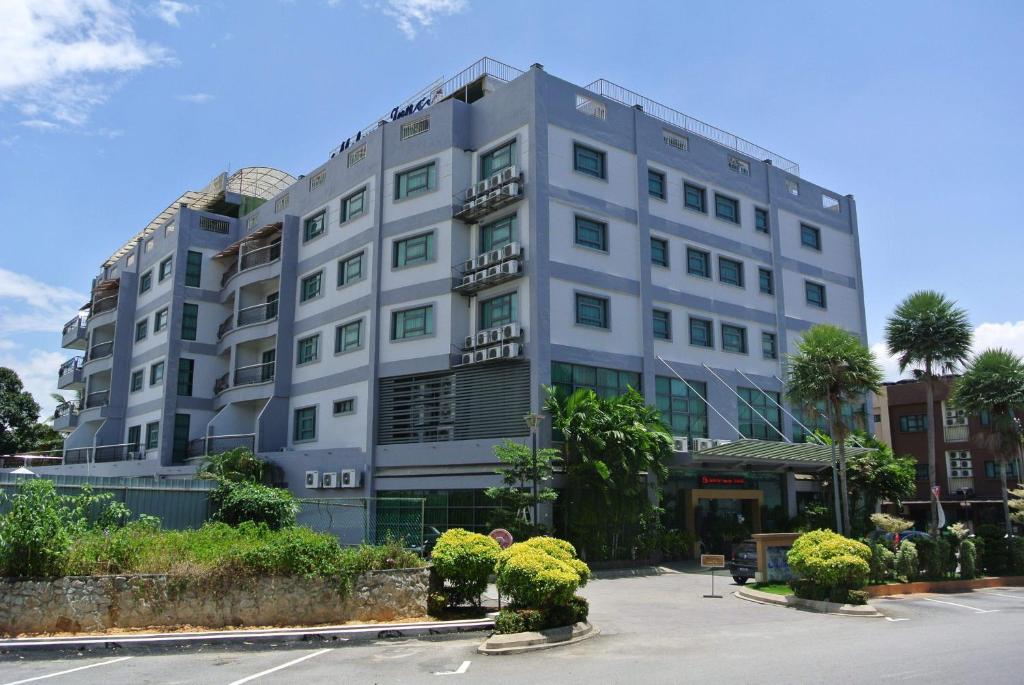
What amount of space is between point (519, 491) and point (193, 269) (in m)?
28.5

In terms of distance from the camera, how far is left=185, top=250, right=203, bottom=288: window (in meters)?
47.0

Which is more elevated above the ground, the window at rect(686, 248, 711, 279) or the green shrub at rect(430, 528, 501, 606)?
the window at rect(686, 248, 711, 279)

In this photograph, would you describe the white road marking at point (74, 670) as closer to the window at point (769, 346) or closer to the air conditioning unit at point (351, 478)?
the air conditioning unit at point (351, 478)

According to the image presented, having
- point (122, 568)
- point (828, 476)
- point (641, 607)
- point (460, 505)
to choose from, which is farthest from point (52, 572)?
point (828, 476)

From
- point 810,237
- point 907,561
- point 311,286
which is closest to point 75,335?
point 311,286

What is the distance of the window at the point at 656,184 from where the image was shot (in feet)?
117

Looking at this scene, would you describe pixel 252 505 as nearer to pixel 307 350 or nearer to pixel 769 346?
pixel 307 350

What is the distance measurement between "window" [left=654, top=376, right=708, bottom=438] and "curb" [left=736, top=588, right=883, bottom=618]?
1121 cm

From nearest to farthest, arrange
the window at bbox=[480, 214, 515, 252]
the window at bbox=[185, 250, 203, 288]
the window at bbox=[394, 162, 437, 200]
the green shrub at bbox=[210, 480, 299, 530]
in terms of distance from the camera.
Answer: the green shrub at bbox=[210, 480, 299, 530], the window at bbox=[480, 214, 515, 252], the window at bbox=[394, 162, 437, 200], the window at bbox=[185, 250, 203, 288]

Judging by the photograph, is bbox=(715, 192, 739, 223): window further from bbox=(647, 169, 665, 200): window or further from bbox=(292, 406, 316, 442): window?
bbox=(292, 406, 316, 442): window

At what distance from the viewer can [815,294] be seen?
42781 mm

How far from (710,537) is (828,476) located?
24.5 ft

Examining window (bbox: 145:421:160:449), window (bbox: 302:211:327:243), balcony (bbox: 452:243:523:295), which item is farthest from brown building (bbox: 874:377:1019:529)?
window (bbox: 145:421:160:449)

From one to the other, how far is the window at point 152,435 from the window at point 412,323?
18518mm
